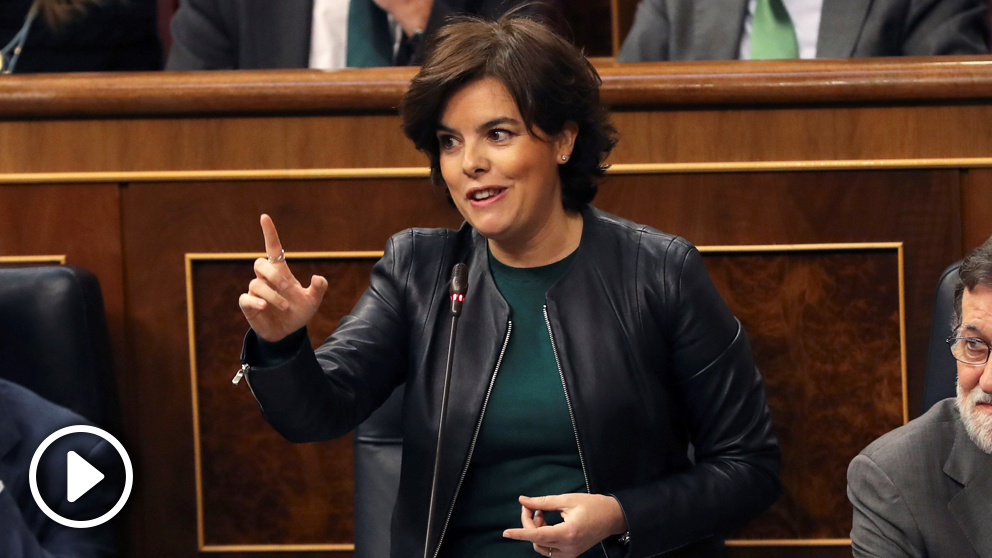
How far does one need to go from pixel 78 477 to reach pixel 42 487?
0.05 metres

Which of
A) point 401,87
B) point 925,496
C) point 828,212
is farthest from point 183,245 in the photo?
point 925,496

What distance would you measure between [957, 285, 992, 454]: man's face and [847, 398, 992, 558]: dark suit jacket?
0.03 m

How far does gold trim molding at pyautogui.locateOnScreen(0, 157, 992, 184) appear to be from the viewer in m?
1.57

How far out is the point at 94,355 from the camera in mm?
1563

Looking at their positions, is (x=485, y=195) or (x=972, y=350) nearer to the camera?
(x=972, y=350)

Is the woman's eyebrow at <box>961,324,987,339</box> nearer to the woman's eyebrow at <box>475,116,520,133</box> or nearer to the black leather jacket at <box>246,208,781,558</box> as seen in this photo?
the black leather jacket at <box>246,208,781,558</box>

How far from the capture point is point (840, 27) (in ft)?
5.97

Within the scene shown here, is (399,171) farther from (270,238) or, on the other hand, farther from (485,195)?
(270,238)

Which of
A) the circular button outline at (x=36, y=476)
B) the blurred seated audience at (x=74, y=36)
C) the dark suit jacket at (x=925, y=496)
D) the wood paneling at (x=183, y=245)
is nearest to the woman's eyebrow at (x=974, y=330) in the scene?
the dark suit jacket at (x=925, y=496)

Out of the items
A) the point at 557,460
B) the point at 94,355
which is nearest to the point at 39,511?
the point at 94,355

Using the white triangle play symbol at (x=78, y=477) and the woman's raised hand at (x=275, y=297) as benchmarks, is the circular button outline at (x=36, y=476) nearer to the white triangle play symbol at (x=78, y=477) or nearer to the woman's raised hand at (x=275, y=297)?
the white triangle play symbol at (x=78, y=477)

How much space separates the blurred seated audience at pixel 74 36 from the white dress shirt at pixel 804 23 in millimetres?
1093

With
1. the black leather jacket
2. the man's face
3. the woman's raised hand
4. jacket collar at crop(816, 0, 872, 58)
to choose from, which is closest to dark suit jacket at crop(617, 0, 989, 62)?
jacket collar at crop(816, 0, 872, 58)

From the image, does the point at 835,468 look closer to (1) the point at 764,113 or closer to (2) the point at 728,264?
(2) the point at 728,264
